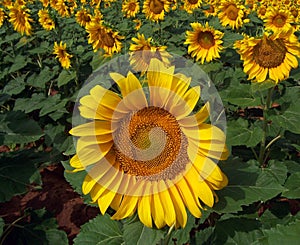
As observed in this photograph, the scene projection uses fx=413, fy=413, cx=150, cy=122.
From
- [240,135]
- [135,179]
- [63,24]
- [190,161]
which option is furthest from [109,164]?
[63,24]

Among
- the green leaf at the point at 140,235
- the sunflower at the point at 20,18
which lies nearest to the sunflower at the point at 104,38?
the sunflower at the point at 20,18

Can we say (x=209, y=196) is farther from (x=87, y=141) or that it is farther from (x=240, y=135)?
(x=240, y=135)

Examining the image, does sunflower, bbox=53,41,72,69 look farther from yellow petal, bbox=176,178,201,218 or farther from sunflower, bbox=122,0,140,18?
yellow petal, bbox=176,178,201,218

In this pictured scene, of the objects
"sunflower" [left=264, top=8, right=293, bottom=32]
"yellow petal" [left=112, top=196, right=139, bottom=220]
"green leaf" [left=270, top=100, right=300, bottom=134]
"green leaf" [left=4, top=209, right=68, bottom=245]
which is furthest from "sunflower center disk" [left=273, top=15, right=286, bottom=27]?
"yellow petal" [left=112, top=196, right=139, bottom=220]

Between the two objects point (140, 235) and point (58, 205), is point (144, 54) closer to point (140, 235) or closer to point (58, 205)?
point (58, 205)

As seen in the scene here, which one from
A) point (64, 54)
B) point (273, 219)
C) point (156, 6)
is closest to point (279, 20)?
point (156, 6)

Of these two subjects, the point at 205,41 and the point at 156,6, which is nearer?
the point at 205,41
